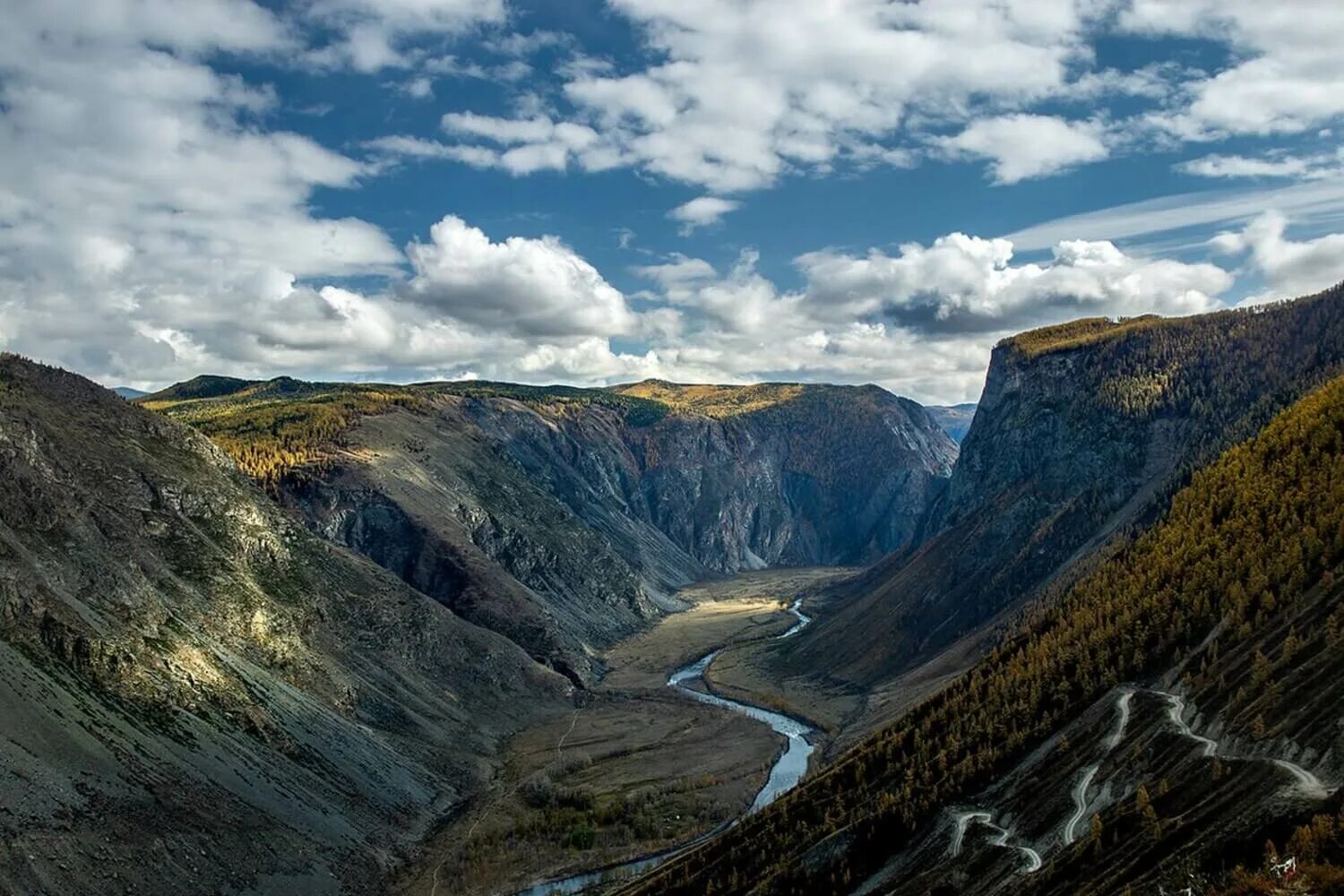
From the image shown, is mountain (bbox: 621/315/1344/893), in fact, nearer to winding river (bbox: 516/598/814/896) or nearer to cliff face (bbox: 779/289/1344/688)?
winding river (bbox: 516/598/814/896)

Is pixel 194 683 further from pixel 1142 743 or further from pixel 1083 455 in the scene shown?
pixel 1083 455

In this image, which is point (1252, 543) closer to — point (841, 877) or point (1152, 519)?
point (841, 877)

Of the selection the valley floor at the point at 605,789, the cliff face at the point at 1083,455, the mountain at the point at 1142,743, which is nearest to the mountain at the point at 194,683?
the valley floor at the point at 605,789

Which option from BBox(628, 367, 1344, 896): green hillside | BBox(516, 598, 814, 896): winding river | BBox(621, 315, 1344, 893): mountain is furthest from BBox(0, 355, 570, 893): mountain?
BBox(621, 315, 1344, 893): mountain

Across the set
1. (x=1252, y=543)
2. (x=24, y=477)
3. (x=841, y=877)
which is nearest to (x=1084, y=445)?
(x=1252, y=543)

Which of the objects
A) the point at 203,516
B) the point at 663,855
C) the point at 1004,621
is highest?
the point at 203,516

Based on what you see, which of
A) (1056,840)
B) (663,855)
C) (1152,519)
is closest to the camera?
(1056,840)
